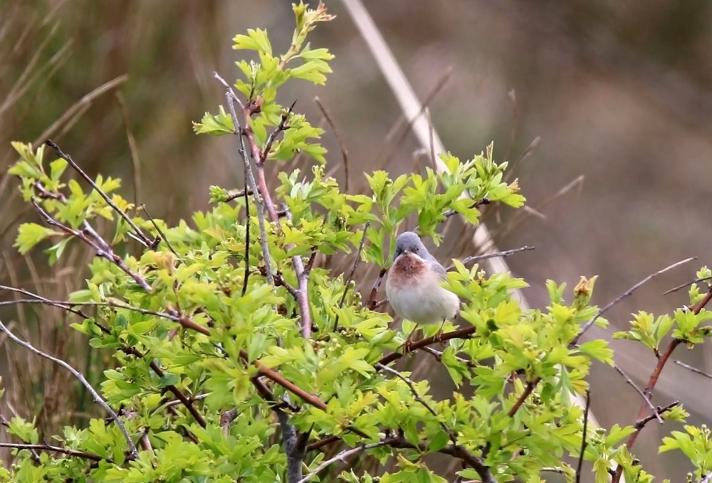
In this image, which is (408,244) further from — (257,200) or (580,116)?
(580,116)

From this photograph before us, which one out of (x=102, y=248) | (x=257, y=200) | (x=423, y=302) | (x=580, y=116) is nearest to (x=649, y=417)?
(x=423, y=302)

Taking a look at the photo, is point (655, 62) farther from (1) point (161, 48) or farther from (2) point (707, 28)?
(1) point (161, 48)

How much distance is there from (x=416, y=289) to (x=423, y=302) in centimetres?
3

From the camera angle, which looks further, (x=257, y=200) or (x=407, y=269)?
(x=407, y=269)

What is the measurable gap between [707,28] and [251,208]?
829 cm

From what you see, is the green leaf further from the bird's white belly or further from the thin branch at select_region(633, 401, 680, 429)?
the thin branch at select_region(633, 401, 680, 429)

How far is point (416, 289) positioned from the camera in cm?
175

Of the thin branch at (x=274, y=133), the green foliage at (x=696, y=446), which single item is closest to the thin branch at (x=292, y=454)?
the thin branch at (x=274, y=133)

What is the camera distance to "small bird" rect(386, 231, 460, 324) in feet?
5.64

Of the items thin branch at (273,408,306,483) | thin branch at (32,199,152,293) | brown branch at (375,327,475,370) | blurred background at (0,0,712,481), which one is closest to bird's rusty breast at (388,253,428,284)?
brown branch at (375,327,475,370)

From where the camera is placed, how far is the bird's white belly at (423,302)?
67.3 inches

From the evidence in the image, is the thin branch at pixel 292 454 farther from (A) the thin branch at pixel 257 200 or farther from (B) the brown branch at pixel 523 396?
(B) the brown branch at pixel 523 396

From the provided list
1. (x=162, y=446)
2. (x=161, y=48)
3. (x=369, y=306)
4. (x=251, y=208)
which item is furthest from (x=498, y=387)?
(x=161, y=48)

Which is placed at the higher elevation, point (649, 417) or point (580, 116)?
point (649, 417)
